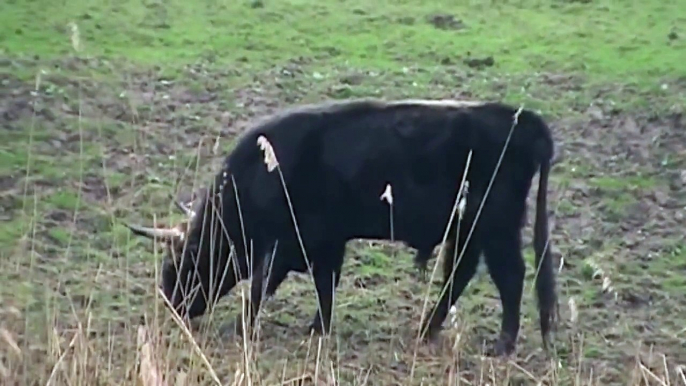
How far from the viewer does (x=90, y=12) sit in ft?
45.5

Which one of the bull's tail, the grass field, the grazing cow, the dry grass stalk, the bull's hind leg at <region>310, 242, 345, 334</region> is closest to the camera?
the dry grass stalk

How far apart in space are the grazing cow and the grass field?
0.24m

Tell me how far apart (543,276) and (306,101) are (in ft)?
15.8

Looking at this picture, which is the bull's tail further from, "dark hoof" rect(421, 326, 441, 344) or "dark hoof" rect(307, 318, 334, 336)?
"dark hoof" rect(307, 318, 334, 336)

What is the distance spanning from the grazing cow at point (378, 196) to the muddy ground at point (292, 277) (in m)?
0.25

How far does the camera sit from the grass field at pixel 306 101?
15.9 ft

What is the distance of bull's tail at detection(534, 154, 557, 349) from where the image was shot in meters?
6.10

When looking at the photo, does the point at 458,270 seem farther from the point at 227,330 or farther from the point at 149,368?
the point at 149,368

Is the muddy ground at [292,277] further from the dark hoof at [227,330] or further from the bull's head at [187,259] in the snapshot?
the bull's head at [187,259]

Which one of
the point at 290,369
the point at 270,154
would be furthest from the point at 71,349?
the point at 290,369

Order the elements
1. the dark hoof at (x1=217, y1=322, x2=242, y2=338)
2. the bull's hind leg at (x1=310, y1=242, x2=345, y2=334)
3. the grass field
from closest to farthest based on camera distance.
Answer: the grass field
the dark hoof at (x1=217, y1=322, x2=242, y2=338)
the bull's hind leg at (x1=310, y1=242, x2=345, y2=334)

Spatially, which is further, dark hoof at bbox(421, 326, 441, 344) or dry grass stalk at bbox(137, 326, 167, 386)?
dark hoof at bbox(421, 326, 441, 344)

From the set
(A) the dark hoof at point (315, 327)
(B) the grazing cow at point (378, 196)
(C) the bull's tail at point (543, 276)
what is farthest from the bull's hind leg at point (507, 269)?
(A) the dark hoof at point (315, 327)

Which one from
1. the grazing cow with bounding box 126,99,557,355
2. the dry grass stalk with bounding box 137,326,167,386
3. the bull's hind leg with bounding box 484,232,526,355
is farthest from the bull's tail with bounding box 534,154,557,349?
the dry grass stalk with bounding box 137,326,167,386
